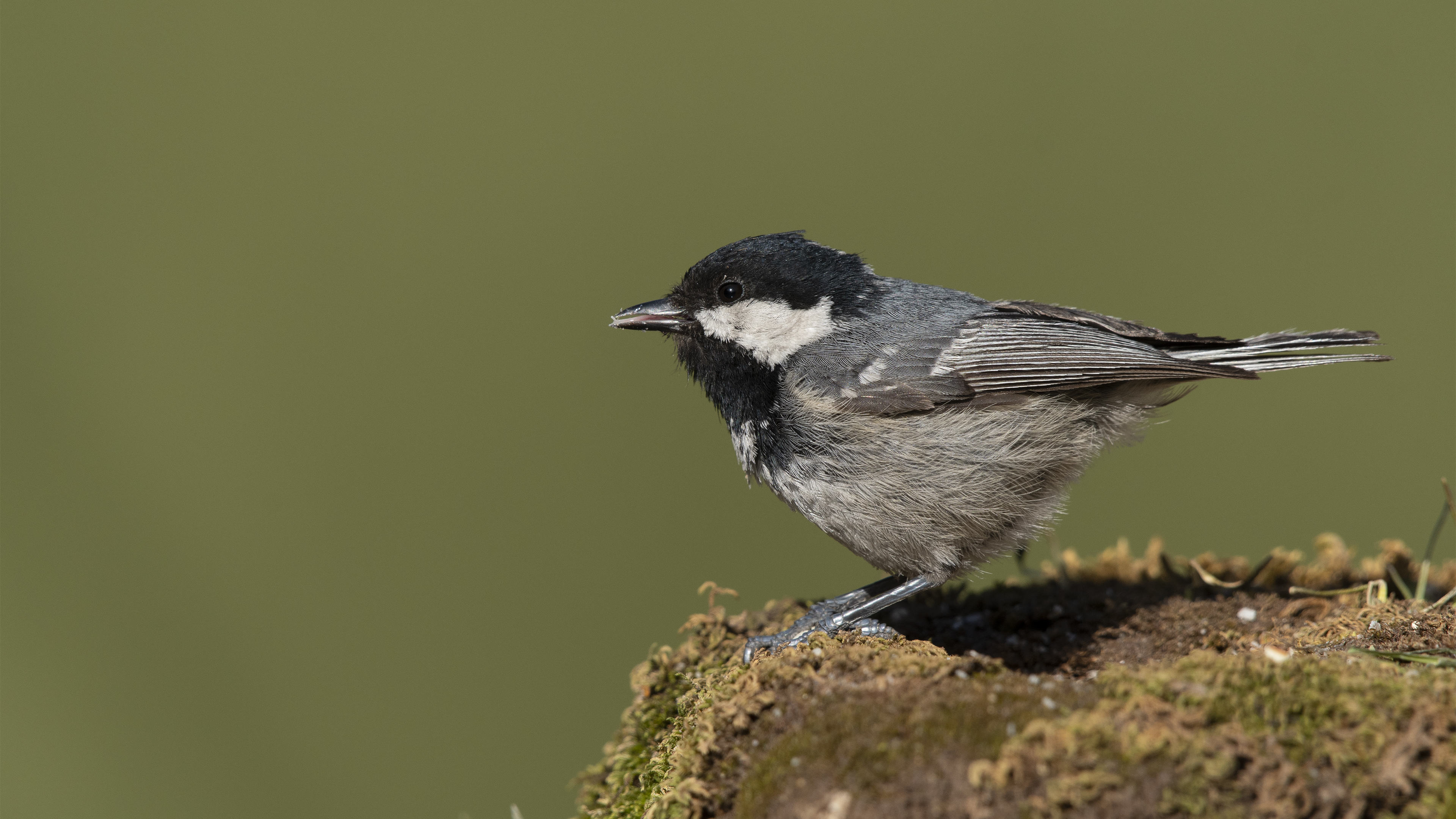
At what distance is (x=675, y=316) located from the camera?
3141 mm

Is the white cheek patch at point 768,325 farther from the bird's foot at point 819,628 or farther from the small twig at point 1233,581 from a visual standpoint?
the small twig at point 1233,581

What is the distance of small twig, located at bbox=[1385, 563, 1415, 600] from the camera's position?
8.54 feet

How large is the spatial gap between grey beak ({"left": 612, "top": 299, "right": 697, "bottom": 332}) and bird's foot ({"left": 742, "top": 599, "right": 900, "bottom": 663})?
1023 millimetres

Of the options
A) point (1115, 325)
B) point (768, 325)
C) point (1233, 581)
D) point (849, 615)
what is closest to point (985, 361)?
point (1115, 325)

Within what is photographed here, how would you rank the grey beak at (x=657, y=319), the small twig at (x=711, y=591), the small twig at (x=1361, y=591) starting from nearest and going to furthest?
1. the small twig at (x=1361, y=591)
2. the small twig at (x=711, y=591)
3. the grey beak at (x=657, y=319)

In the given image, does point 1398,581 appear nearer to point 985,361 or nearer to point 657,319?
point 985,361

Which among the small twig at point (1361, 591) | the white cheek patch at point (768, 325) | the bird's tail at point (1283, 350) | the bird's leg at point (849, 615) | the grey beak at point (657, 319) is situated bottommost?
the small twig at point (1361, 591)

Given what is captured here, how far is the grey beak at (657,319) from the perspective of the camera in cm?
313

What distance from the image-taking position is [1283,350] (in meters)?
2.85

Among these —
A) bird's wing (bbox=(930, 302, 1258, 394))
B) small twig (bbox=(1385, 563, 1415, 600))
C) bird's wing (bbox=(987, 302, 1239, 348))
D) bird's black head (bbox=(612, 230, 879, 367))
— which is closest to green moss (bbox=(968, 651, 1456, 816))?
small twig (bbox=(1385, 563, 1415, 600))

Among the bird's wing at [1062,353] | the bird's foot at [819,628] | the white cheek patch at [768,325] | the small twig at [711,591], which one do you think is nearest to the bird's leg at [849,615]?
the bird's foot at [819,628]

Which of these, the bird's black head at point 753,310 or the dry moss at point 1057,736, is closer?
the dry moss at point 1057,736

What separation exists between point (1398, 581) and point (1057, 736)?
1.81 m

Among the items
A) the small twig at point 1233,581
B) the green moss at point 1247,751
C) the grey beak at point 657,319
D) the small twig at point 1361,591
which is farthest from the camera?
the grey beak at point 657,319
